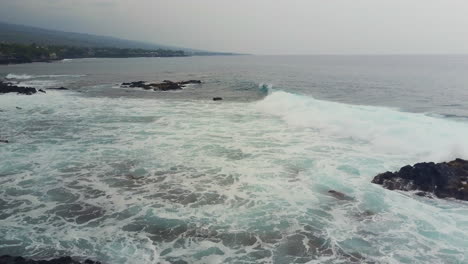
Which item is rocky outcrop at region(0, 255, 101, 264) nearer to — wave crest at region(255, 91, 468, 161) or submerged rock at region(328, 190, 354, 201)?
submerged rock at region(328, 190, 354, 201)

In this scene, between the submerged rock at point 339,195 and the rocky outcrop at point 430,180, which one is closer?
the submerged rock at point 339,195

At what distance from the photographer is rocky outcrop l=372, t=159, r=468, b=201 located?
14461 mm

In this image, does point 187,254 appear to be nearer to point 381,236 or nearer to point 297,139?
point 381,236

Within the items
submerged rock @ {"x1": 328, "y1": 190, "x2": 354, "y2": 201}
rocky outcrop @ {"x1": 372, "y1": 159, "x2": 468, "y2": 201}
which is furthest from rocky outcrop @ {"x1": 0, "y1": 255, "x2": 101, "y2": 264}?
rocky outcrop @ {"x1": 372, "y1": 159, "x2": 468, "y2": 201}

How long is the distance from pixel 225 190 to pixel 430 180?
8632 millimetres

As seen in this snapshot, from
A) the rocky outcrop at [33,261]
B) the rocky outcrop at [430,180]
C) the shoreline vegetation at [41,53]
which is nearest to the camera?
the rocky outcrop at [33,261]

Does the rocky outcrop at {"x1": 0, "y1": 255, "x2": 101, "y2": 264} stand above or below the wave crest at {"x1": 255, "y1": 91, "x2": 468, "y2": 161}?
below

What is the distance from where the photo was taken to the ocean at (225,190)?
1068cm

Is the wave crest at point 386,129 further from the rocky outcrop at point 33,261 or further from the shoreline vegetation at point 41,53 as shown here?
the shoreline vegetation at point 41,53

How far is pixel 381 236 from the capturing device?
11.4 metres

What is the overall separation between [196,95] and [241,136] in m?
23.5

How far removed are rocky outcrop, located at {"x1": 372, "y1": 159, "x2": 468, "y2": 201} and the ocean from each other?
56cm

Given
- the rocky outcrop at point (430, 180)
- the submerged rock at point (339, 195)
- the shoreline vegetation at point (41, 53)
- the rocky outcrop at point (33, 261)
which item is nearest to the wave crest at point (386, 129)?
the rocky outcrop at point (430, 180)

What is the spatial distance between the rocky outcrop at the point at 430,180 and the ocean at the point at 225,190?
559 mm
